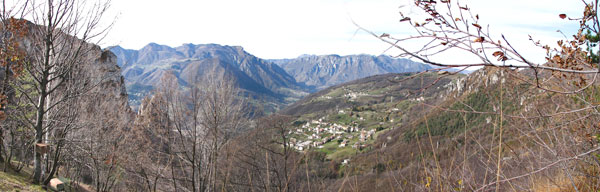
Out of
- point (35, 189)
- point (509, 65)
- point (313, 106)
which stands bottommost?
point (313, 106)

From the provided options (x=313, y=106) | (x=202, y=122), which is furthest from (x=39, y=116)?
(x=313, y=106)

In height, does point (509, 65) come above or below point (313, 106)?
above

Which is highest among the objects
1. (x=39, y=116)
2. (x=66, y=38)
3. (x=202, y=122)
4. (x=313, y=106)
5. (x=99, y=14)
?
(x=99, y=14)

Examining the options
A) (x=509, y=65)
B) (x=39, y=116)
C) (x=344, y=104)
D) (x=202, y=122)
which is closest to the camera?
(x=509, y=65)

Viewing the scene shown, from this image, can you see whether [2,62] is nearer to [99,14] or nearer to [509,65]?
[99,14]

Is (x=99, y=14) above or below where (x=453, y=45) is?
above

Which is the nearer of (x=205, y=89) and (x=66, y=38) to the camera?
(x=66, y=38)

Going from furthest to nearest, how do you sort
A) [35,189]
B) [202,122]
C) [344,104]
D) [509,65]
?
1. [344,104]
2. [202,122]
3. [35,189]
4. [509,65]

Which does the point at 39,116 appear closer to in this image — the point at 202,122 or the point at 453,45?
the point at 202,122

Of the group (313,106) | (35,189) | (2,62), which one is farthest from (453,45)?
(313,106)
